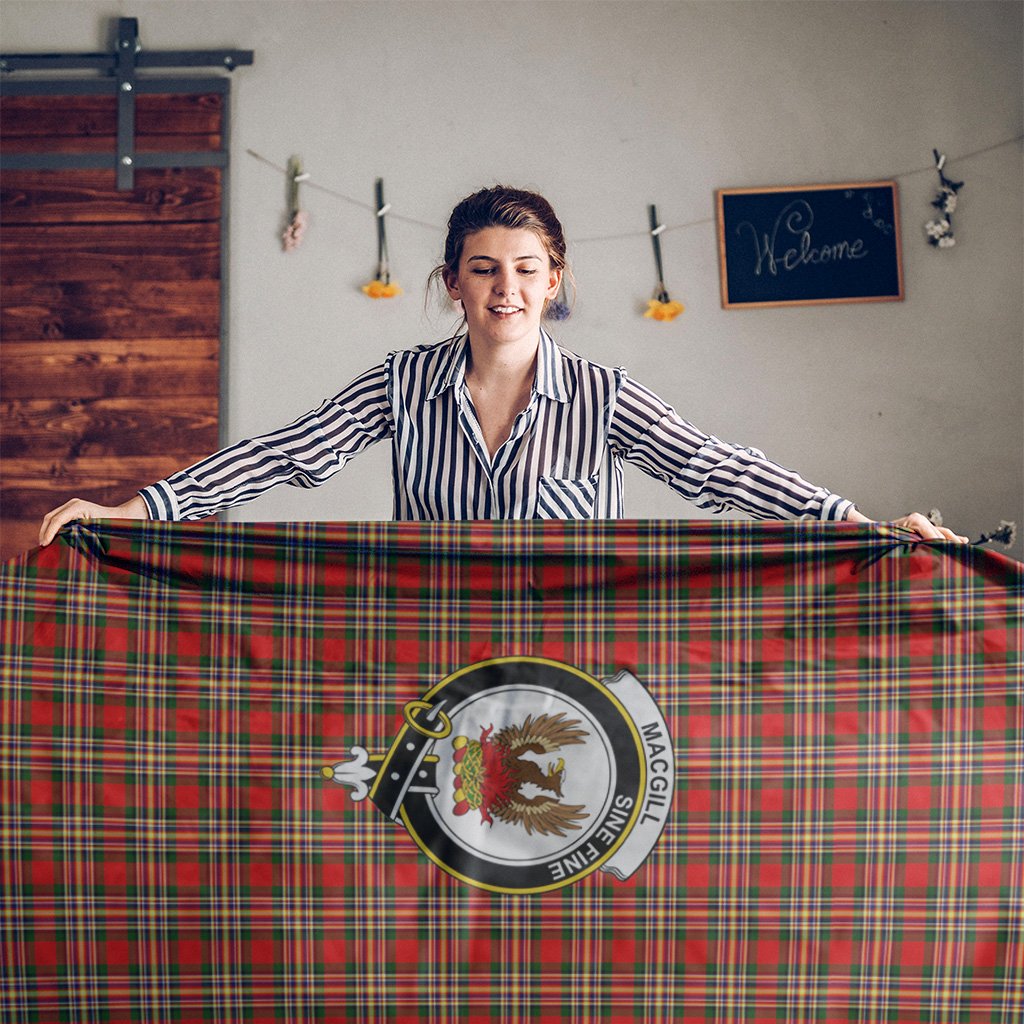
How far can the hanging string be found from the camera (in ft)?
9.95

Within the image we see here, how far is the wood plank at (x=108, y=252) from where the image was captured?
311 centimetres

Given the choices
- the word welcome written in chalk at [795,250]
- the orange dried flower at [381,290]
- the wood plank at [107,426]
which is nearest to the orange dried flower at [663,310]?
the word welcome written in chalk at [795,250]

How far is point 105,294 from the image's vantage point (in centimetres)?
312

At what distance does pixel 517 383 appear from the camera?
1942mm

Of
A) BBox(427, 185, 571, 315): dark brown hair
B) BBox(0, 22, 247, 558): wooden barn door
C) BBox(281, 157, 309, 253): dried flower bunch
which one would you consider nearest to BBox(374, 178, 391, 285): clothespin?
BBox(281, 157, 309, 253): dried flower bunch

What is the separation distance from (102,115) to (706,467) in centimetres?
223

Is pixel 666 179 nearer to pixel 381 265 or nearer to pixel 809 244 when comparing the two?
pixel 809 244

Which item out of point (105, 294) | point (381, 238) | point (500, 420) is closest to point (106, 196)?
point (105, 294)

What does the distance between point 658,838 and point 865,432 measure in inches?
74.1

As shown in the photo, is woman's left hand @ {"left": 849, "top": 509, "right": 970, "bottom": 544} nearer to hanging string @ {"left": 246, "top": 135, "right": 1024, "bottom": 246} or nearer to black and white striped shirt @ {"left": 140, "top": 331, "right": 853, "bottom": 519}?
black and white striped shirt @ {"left": 140, "top": 331, "right": 853, "bottom": 519}

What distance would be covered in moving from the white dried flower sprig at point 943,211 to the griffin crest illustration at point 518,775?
213 centimetres

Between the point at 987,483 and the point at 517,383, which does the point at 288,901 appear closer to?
the point at 517,383

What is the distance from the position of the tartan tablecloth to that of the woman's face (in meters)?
0.50

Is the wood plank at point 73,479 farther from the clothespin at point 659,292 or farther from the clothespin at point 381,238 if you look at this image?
the clothespin at point 659,292
